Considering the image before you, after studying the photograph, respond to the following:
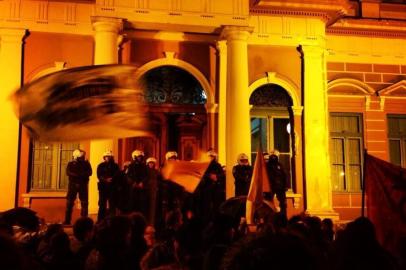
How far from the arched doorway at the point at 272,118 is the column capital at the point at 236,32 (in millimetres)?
2134

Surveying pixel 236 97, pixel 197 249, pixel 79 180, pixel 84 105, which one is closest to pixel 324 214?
pixel 236 97

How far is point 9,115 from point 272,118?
A: 7235 mm

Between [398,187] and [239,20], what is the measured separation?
935 cm

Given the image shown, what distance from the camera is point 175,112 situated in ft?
50.8

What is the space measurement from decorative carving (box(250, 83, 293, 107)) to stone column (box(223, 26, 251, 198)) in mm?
1755

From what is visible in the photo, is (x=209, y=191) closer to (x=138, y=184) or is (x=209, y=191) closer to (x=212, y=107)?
(x=138, y=184)

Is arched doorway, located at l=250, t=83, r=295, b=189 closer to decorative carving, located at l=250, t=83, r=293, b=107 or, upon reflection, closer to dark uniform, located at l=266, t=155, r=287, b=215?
decorative carving, located at l=250, t=83, r=293, b=107

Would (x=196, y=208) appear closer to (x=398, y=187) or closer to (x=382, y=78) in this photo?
(x=398, y=187)

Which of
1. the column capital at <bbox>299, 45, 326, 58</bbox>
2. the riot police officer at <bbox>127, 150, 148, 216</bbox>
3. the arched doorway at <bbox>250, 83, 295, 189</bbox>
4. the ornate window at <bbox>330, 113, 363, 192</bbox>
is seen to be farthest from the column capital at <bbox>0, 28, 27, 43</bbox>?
the ornate window at <bbox>330, 113, 363, 192</bbox>

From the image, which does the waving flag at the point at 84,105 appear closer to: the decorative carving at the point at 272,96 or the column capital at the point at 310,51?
the decorative carving at the point at 272,96

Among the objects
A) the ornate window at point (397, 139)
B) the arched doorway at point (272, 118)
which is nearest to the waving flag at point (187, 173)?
the arched doorway at point (272, 118)

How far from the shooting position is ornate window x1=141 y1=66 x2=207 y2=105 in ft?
50.8

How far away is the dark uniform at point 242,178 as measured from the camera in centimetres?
1223

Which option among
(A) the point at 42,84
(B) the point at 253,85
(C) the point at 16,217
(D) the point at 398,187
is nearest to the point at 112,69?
(A) the point at 42,84
